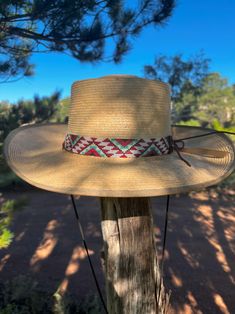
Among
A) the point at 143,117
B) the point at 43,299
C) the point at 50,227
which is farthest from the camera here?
the point at 50,227

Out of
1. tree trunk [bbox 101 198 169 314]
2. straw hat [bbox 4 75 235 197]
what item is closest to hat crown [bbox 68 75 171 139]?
straw hat [bbox 4 75 235 197]

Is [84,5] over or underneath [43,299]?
over

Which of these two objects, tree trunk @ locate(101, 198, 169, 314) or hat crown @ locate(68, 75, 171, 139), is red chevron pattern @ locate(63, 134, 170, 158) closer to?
→ hat crown @ locate(68, 75, 171, 139)

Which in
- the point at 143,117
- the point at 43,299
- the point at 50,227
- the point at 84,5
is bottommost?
the point at 50,227

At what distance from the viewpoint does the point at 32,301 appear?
2.71 meters

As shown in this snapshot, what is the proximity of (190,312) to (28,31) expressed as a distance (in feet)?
13.4

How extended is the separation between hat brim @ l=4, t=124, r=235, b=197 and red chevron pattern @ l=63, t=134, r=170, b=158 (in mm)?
25

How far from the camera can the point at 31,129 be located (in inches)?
73.4

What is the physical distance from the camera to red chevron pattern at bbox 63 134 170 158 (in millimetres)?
1239

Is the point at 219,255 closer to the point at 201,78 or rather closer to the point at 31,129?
the point at 31,129

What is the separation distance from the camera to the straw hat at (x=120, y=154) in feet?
3.64

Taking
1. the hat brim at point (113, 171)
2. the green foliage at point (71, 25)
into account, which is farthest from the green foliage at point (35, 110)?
the hat brim at point (113, 171)

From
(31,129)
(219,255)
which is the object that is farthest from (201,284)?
(31,129)

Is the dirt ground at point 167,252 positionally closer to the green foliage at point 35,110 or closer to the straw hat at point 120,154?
the straw hat at point 120,154
